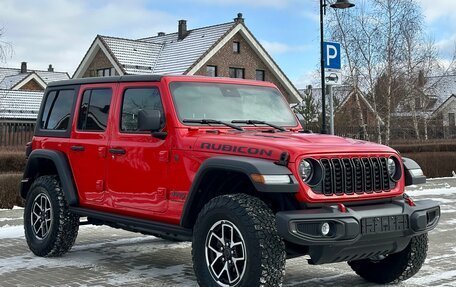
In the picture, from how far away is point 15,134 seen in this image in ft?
64.9

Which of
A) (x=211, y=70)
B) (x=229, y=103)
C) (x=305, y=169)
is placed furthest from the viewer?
(x=211, y=70)

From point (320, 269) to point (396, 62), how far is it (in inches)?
800

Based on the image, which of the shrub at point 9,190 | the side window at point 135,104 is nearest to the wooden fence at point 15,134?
the shrub at point 9,190

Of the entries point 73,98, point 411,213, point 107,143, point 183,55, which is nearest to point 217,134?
point 107,143

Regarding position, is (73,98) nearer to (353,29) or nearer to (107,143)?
(107,143)

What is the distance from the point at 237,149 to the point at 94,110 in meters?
2.43

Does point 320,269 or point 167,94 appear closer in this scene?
point 167,94

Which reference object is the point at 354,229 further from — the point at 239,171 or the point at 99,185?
the point at 99,185

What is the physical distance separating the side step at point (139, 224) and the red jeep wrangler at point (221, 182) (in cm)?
2

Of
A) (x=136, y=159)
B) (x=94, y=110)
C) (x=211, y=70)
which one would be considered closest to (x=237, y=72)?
(x=211, y=70)

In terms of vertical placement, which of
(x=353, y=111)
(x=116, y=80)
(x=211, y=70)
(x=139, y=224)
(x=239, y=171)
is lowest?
(x=139, y=224)

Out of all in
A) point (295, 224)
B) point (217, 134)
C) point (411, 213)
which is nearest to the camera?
point (295, 224)

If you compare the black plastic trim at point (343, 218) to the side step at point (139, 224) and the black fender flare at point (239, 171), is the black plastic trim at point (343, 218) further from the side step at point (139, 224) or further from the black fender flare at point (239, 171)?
the side step at point (139, 224)

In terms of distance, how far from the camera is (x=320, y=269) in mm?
6910
